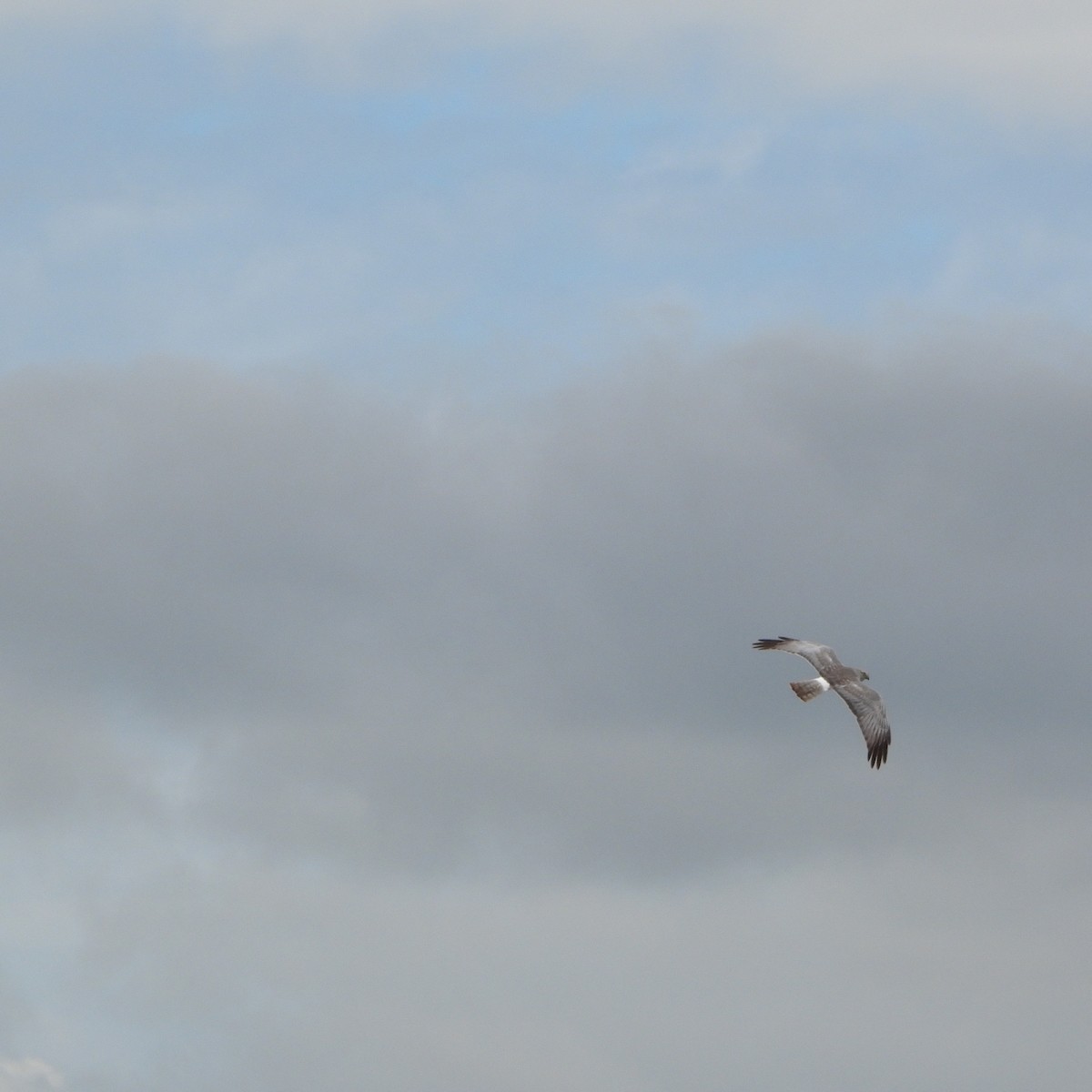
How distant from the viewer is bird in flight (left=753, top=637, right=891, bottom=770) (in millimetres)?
143262

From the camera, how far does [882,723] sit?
14625 cm

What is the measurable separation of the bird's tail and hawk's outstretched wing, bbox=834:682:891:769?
1.39 meters

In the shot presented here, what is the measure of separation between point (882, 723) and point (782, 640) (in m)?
10.8

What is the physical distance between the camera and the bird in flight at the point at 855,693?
143 m

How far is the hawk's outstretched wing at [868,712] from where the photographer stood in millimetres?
144250

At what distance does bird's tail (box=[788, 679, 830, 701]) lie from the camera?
142000 millimetres

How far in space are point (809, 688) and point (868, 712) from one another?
13.7ft

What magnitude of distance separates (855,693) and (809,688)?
365 cm

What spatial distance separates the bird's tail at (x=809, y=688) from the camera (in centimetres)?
14200

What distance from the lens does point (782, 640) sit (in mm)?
154375

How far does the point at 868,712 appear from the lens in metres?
145

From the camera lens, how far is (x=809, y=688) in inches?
5664

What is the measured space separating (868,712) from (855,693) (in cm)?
145
